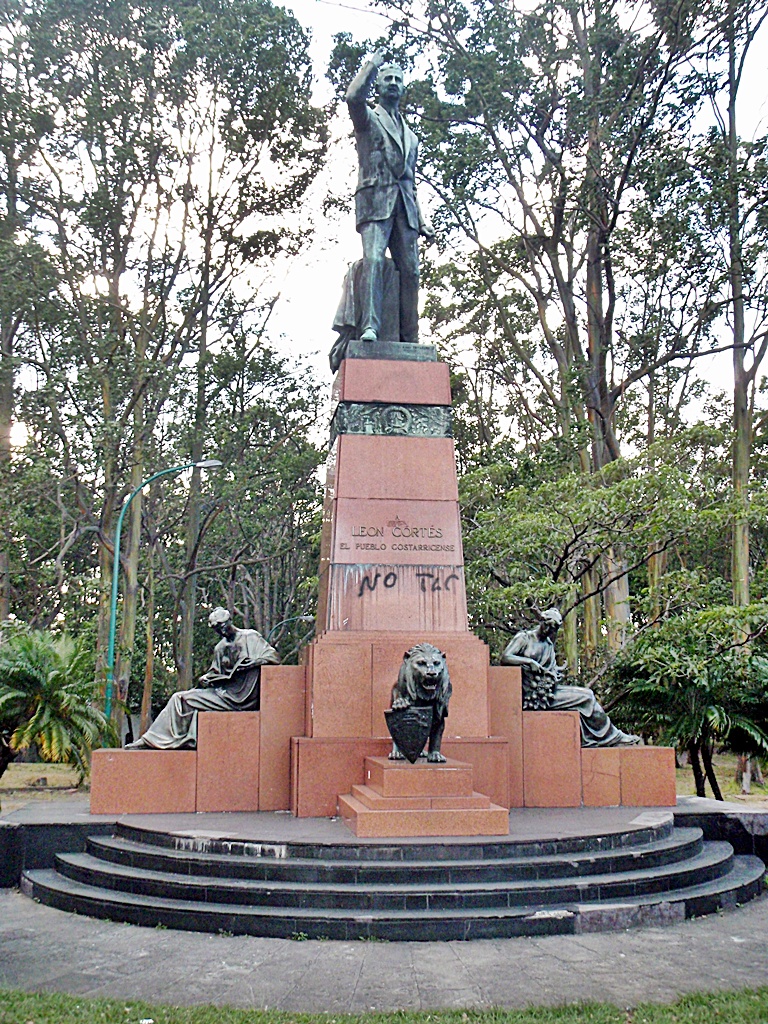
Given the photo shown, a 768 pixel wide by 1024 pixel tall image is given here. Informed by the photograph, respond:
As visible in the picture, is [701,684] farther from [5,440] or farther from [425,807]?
[5,440]

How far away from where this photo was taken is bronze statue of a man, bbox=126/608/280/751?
1034 centimetres

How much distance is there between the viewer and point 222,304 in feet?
84.5

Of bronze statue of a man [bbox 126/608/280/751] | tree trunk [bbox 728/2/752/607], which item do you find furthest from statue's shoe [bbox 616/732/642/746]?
tree trunk [bbox 728/2/752/607]

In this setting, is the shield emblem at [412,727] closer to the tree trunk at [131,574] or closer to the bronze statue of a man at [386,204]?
the bronze statue of a man at [386,204]

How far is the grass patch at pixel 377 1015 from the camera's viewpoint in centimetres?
511

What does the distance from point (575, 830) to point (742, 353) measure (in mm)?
17004

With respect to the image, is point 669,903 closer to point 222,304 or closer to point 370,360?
point 370,360

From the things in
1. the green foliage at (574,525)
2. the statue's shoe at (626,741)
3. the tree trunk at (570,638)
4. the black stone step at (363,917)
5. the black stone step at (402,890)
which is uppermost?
the green foliage at (574,525)

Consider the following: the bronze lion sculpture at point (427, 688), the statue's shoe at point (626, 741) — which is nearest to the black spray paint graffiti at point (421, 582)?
the bronze lion sculpture at point (427, 688)

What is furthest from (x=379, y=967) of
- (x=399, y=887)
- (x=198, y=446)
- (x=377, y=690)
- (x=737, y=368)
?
(x=198, y=446)

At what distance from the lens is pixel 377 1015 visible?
17.2ft

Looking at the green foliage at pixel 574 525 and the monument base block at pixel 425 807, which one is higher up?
the green foliage at pixel 574 525

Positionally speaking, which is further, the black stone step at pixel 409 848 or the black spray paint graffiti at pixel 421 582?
the black spray paint graffiti at pixel 421 582

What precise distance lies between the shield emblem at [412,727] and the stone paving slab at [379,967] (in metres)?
2.17
